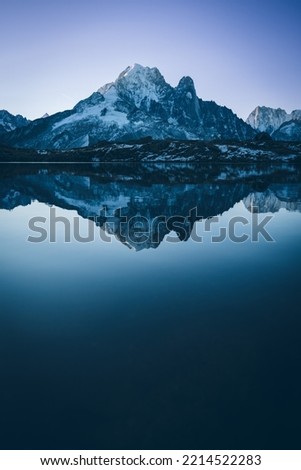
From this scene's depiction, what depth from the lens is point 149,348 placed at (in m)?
13.0

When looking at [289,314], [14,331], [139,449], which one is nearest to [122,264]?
A: [14,331]

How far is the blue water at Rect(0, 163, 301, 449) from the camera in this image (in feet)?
30.0

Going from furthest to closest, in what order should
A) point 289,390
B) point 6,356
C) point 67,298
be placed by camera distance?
1. point 67,298
2. point 6,356
3. point 289,390

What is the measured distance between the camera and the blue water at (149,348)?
913 centimetres

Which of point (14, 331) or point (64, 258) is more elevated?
point (64, 258)

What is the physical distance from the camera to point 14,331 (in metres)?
14.5

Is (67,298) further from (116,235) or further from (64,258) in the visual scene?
(116,235)

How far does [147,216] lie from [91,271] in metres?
22.0

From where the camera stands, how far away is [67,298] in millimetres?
17703

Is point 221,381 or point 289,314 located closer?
point 221,381
